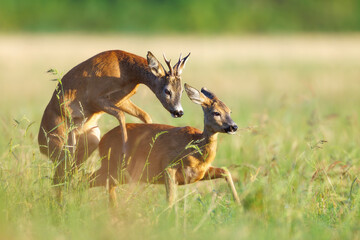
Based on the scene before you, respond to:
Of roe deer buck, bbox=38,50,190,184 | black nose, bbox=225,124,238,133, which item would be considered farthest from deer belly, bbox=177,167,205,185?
roe deer buck, bbox=38,50,190,184

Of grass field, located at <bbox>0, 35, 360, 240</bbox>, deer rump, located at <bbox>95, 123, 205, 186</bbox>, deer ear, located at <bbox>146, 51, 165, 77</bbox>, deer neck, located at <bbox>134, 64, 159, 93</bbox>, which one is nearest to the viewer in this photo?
grass field, located at <bbox>0, 35, 360, 240</bbox>

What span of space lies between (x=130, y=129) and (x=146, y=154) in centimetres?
39

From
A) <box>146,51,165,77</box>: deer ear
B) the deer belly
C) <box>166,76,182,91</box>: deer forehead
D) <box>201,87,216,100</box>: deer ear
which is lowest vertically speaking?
the deer belly

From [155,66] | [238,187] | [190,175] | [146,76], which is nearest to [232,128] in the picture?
[190,175]

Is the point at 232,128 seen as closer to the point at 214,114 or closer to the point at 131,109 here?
the point at 214,114

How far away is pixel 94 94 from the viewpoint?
6.99 metres

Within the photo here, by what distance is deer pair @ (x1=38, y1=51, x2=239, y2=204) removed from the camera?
6.48m

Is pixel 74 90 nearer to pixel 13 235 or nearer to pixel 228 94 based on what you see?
pixel 13 235

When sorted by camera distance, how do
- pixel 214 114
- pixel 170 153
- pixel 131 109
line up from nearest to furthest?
pixel 214 114 → pixel 170 153 → pixel 131 109

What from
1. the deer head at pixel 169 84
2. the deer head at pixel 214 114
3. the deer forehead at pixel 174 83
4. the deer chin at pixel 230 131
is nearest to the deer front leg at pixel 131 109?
the deer head at pixel 169 84

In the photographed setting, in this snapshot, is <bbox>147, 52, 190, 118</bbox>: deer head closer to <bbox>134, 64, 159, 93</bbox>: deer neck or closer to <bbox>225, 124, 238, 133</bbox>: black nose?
<bbox>134, 64, 159, 93</bbox>: deer neck

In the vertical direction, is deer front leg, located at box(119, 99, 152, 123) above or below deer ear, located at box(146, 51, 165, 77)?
below

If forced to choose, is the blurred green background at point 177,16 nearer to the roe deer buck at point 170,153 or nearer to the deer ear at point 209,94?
the roe deer buck at point 170,153

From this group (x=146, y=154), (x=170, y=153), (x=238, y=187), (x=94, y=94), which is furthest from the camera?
(x=238, y=187)
